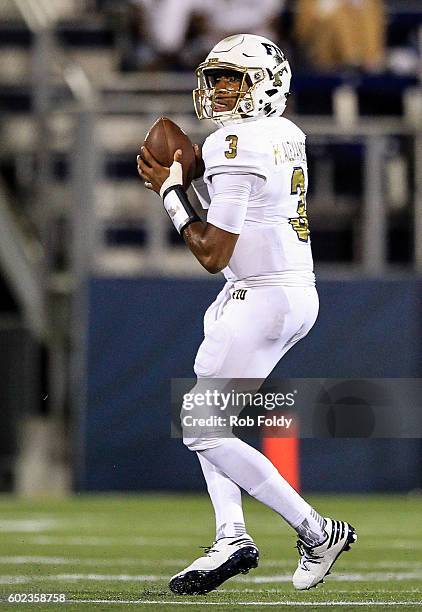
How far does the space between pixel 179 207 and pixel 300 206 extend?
1.02ft

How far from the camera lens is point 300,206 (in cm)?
347

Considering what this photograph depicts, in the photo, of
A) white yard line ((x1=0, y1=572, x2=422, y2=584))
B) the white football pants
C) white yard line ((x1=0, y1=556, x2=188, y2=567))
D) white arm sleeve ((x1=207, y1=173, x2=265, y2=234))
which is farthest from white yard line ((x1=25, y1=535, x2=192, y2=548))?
white arm sleeve ((x1=207, y1=173, x2=265, y2=234))

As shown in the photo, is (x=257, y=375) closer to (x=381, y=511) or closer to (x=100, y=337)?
(x=381, y=511)

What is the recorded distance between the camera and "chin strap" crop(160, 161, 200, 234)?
11.0 feet

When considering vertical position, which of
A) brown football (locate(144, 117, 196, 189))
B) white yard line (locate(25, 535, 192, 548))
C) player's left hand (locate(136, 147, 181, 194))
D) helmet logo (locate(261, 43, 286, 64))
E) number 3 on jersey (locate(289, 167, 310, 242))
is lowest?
white yard line (locate(25, 535, 192, 548))

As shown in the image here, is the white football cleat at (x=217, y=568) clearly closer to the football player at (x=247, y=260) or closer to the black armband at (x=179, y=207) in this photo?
the football player at (x=247, y=260)

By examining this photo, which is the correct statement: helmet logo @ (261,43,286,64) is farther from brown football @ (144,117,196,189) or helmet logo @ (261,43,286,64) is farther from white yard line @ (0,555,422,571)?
white yard line @ (0,555,422,571)

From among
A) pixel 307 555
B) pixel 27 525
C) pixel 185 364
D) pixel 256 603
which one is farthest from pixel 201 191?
pixel 185 364

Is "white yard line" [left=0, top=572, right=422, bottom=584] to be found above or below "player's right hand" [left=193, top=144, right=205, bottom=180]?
below

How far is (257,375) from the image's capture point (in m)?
3.36

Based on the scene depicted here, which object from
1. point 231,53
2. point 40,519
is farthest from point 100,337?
point 231,53

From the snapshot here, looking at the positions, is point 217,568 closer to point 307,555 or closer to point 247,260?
point 307,555

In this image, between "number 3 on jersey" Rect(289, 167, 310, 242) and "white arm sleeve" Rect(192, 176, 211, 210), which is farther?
"white arm sleeve" Rect(192, 176, 211, 210)

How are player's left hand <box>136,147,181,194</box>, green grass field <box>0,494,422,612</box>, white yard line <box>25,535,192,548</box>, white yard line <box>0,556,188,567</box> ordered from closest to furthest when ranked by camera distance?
green grass field <box>0,494,422,612</box>, player's left hand <box>136,147,181,194</box>, white yard line <box>0,556,188,567</box>, white yard line <box>25,535,192,548</box>
